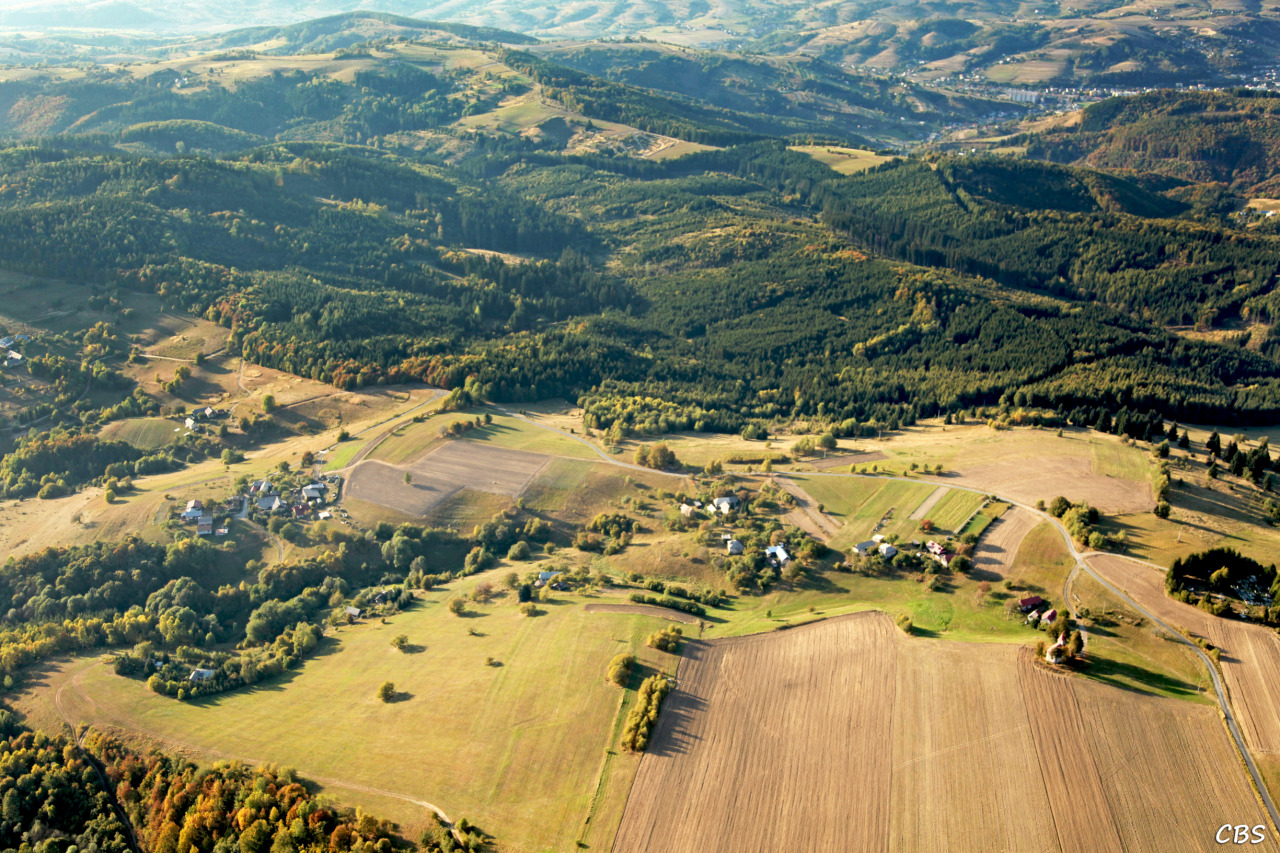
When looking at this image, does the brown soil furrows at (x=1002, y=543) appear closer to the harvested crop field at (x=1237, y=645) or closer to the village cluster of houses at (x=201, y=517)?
the harvested crop field at (x=1237, y=645)

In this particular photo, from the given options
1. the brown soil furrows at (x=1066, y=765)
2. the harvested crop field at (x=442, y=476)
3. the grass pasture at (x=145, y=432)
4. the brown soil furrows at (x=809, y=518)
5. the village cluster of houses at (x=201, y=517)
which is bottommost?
the village cluster of houses at (x=201, y=517)

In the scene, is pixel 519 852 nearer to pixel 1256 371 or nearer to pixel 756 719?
pixel 756 719

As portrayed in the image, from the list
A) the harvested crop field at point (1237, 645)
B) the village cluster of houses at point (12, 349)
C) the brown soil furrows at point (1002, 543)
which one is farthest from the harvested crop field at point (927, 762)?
the village cluster of houses at point (12, 349)

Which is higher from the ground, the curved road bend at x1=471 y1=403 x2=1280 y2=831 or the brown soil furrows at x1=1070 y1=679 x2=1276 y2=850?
the curved road bend at x1=471 y1=403 x2=1280 y2=831

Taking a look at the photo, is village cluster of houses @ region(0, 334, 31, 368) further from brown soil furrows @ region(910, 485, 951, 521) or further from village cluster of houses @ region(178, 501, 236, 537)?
brown soil furrows @ region(910, 485, 951, 521)

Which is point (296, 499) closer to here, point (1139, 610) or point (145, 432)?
point (145, 432)

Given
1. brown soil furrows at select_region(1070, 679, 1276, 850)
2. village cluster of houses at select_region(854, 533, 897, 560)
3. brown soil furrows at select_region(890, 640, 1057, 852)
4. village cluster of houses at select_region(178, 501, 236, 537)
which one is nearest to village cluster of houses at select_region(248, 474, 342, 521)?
village cluster of houses at select_region(178, 501, 236, 537)

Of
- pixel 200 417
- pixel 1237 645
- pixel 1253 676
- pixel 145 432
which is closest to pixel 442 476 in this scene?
pixel 200 417
